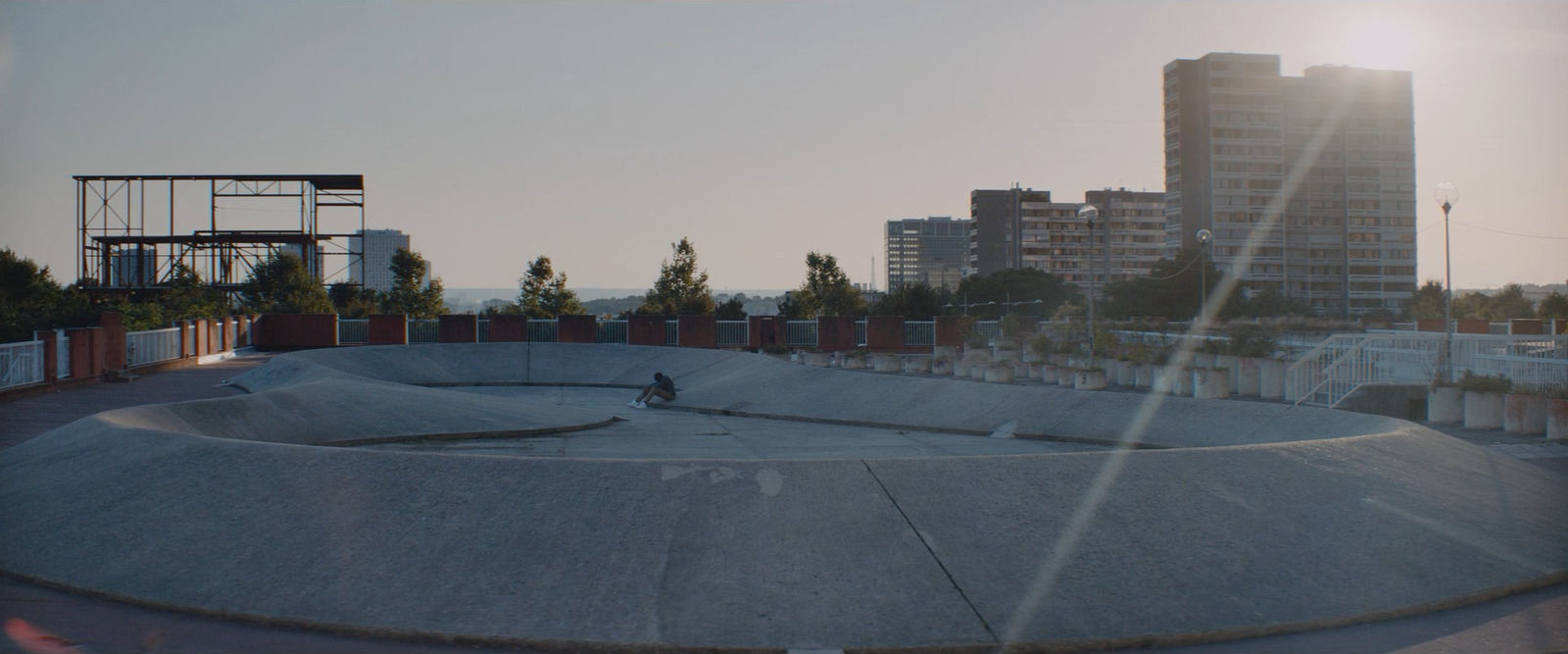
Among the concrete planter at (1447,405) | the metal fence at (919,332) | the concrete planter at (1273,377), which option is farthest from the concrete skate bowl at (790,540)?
the metal fence at (919,332)

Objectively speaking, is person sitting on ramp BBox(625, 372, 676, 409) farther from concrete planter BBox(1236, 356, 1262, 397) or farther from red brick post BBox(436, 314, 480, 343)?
red brick post BBox(436, 314, 480, 343)

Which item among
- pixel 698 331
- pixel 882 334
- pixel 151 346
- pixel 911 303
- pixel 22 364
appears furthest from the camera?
pixel 911 303

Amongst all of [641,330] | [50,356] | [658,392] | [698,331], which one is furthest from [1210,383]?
[641,330]

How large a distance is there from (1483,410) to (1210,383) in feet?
18.8

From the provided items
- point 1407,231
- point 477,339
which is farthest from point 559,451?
point 1407,231

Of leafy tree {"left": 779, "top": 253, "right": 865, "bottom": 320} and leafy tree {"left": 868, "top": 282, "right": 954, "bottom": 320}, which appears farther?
leafy tree {"left": 779, "top": 253, "right": 865, "bottom": 320}

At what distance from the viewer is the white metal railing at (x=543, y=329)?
142ft

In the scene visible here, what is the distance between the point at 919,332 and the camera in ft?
154

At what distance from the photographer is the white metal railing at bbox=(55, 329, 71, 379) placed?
21.8m

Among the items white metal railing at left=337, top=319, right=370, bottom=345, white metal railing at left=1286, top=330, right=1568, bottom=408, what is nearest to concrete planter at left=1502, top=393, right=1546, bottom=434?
white metal railing at left=1286, top=330, right=1568, bottom=408

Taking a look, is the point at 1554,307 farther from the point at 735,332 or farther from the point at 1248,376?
the point at 735,332

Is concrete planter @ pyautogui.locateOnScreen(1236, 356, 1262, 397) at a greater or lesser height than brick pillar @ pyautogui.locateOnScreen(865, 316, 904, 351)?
lesser

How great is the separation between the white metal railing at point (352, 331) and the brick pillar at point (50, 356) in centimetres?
2229

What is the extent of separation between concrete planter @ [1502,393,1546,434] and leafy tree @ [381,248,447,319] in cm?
6056
